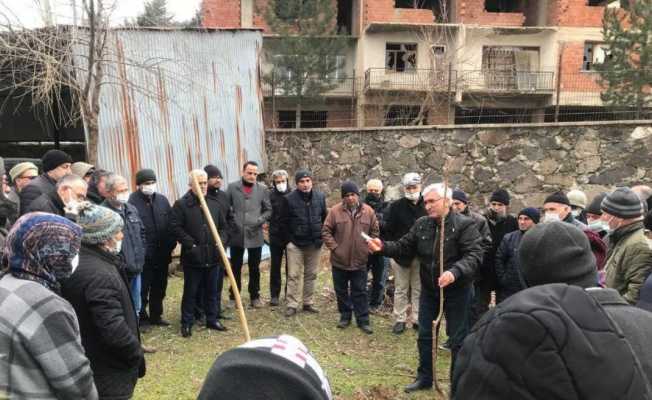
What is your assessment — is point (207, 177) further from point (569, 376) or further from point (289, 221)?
point (569, 376)

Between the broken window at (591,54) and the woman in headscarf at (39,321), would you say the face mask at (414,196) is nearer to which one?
the woman in headscarf at (39,321)

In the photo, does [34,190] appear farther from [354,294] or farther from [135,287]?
[354,294]

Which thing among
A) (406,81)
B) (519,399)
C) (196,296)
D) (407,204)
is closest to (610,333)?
(519,399)

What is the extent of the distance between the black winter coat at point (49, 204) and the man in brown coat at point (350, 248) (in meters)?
2.91

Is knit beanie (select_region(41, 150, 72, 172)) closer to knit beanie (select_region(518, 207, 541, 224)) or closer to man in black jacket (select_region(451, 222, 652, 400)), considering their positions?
knit beanie (select_region(518, 207, 541, 224))

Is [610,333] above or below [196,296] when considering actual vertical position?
above

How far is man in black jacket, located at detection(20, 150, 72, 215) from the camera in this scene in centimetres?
460

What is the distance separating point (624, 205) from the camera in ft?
11.6

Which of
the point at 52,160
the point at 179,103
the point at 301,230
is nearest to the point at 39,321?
the point at 52,160

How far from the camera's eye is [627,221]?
11.5 ft

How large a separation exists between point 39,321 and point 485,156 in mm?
10284

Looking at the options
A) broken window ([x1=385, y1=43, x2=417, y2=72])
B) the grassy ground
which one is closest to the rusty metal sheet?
the grassy ground

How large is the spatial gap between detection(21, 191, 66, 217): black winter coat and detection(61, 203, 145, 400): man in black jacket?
1.41 meters

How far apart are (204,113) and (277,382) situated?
8647mm
